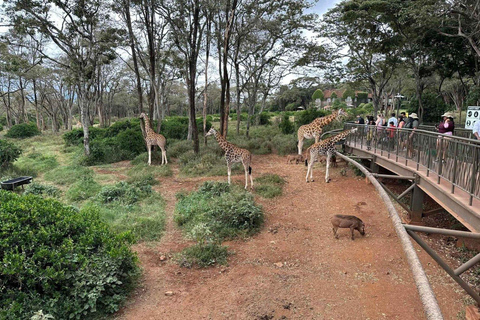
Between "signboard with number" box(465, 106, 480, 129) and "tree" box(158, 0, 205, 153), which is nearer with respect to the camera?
"signboard with number" box(465, 106, 480, 129)

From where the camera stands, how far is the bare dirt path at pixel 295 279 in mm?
4586

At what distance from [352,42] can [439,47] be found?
5.26 metres

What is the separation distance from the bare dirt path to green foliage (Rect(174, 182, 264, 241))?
32cm

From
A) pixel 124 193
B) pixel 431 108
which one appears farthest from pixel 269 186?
pixel 431 108

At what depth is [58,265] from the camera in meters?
4.34

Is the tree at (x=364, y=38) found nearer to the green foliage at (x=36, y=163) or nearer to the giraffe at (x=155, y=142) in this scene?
the giraffe at (x=155, y=142)

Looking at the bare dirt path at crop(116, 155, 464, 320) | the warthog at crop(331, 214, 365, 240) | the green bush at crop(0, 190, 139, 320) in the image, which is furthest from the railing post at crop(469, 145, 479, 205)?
the green bush at crop(0, 190, 139, 320)

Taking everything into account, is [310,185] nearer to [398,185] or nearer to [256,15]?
[398,185]

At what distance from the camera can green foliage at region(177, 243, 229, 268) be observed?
19.5 ft

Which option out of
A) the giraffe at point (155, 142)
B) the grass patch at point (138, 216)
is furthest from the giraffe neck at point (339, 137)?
the giraffe at point (155, 142)

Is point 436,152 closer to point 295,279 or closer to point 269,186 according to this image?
point 295,279

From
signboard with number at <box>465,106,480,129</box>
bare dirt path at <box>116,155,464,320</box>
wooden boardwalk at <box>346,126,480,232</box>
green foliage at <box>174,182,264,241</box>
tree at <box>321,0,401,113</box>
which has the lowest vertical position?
bare dirt path at <box>116,155,464,320</box>

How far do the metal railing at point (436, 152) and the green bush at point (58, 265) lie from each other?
18.9 ft

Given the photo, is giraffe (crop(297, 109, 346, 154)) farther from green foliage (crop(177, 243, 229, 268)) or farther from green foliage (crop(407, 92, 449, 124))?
green foliage (crop(177, 243, 229, 268))
